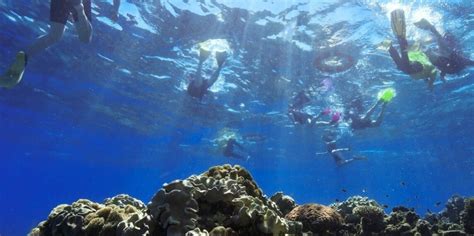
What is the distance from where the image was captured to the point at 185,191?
14.1 feet

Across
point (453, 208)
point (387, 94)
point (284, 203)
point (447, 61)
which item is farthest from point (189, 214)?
point (387, 94)

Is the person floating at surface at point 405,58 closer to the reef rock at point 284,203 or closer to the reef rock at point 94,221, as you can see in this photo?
the reef rock at point 284,203

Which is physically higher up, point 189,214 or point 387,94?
point 387,94

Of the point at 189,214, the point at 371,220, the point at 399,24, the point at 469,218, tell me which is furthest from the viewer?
the point at 399,24

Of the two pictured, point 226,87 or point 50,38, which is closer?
point 50,38

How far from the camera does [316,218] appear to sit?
655 centimetres

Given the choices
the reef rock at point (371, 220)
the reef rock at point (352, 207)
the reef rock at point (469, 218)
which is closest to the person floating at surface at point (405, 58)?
the reef rock at point (352, 207)

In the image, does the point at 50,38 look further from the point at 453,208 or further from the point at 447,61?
the point at 453,208

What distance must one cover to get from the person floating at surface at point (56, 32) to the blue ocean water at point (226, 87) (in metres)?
7.23

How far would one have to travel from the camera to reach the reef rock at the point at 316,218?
Result: 256 inches

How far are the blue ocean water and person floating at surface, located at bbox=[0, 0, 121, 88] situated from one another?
723cm

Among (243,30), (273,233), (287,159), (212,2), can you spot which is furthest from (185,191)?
(287,159)

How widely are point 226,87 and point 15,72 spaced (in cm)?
1863

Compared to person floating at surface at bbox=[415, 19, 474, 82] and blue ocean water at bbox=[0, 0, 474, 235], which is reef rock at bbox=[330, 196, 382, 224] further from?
person floating at surface at bbox=[415, 19, 474, 82]
